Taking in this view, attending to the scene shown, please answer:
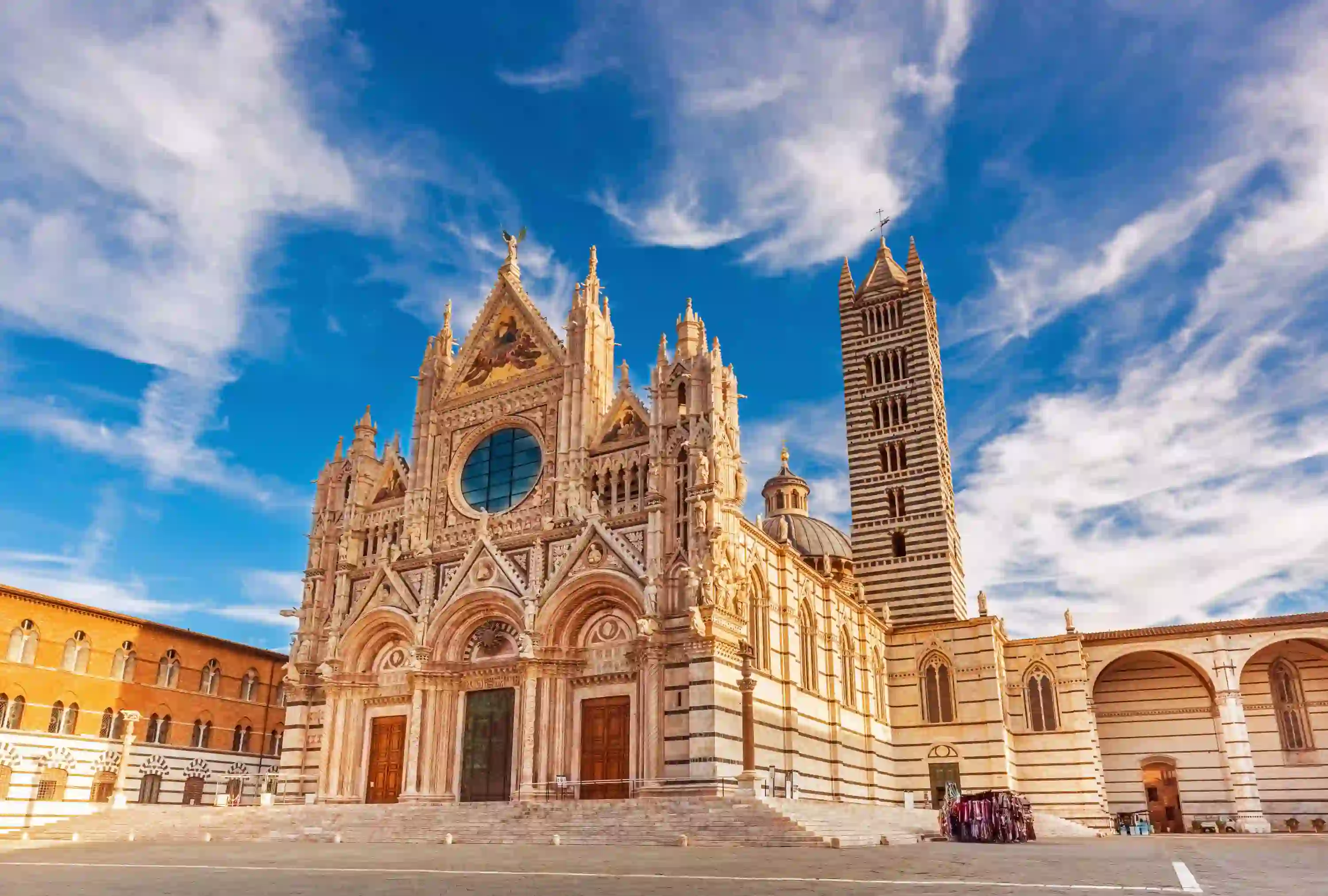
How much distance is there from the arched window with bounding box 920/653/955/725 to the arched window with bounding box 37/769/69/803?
32.0 meters

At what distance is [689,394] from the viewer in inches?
1177

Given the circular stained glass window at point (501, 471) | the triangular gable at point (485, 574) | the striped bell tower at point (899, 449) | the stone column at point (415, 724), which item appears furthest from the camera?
the striped bell tower at point (899, 449)

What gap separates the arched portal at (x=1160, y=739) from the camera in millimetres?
40156

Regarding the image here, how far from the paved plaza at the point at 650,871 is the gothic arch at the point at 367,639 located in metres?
12.2

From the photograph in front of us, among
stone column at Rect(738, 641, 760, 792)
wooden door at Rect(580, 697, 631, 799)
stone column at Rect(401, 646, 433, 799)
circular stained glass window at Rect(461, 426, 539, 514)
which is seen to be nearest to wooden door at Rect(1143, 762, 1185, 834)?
stone column at Rect(738, 641, 760, 792)

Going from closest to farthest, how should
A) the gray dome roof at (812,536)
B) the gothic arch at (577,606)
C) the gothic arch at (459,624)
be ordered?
the gothic arch at (577,606)
the gothic arch at (459,624)
the gray dome roof at (812,536)

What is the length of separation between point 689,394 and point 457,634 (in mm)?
10700

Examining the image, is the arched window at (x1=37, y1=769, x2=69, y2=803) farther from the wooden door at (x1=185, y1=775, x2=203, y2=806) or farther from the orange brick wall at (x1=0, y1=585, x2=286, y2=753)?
the wooden door at (x1=185, y1=775, x2=203, y2=806)

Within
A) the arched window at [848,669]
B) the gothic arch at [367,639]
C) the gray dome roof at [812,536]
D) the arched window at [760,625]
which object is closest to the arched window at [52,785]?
the gothic arch at [367,639]

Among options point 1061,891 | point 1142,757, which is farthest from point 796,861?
point 1142,757

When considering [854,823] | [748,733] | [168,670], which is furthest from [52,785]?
[854,823]

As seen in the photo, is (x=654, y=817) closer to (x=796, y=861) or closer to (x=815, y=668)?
(x=796, y=861)

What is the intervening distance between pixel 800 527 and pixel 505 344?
21.3 m

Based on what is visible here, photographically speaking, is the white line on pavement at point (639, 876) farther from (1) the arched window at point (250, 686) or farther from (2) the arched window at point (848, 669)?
(1) the arched window at point (250, 686)
